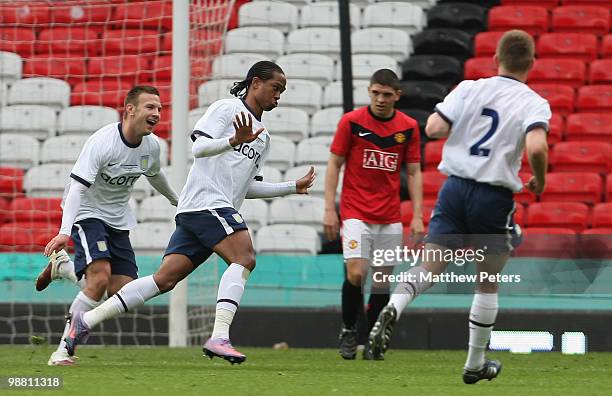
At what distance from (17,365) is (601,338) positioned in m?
4.47

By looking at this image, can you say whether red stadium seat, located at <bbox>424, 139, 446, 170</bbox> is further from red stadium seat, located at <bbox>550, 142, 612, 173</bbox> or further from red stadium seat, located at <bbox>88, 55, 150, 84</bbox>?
red stadium seat, located at <bbox>88, 55, 150, 84</bbox>

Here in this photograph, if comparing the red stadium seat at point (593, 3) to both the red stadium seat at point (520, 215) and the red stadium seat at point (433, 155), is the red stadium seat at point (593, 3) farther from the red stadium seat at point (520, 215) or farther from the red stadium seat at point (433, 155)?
the red stadium seat at point (520, 215)

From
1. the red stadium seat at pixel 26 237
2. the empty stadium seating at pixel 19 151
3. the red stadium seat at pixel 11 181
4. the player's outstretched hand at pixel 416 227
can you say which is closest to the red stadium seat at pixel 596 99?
the player's outstretched hand at pixel 416 227

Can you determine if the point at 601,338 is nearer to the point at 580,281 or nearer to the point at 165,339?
the point at 580,281

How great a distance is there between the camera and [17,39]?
554 inches

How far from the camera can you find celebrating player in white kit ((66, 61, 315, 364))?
23.3ft

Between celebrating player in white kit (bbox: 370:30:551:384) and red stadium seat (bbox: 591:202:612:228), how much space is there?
17.7ft

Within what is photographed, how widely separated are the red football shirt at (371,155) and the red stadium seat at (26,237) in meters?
4.21

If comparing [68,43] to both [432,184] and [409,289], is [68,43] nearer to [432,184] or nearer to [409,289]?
[432,184]

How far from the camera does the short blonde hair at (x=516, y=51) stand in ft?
19.0

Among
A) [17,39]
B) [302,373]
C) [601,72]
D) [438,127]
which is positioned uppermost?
[17,39]

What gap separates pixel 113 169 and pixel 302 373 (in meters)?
1.77

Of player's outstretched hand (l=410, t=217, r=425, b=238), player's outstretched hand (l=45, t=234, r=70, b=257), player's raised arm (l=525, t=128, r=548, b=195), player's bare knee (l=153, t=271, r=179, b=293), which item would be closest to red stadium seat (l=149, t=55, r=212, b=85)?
player's outstretched hand (l=410, t=217, r=425, b=238)

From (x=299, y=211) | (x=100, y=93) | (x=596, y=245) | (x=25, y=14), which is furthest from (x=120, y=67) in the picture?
(x=596, y=245)
